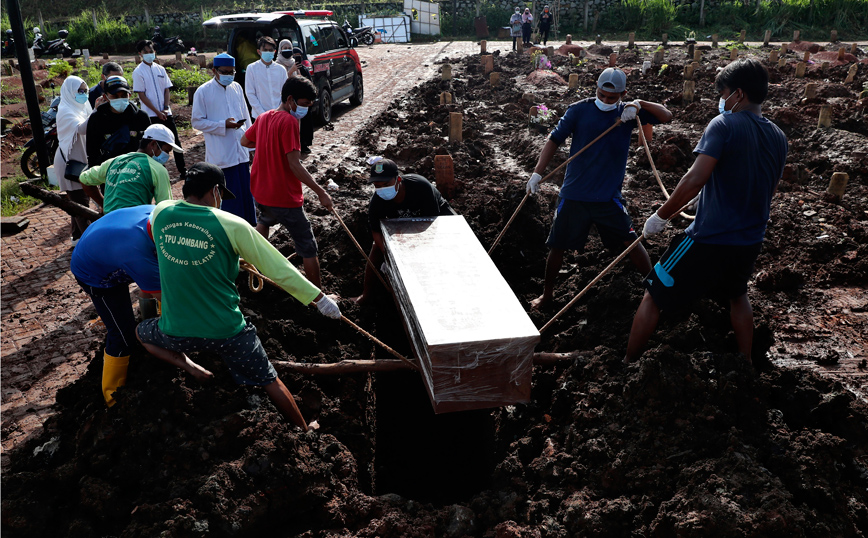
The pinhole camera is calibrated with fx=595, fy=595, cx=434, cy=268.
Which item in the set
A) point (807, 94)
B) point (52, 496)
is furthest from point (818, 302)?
point (807, 94)

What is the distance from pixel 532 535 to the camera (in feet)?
9.05

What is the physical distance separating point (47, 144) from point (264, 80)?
10.9ft

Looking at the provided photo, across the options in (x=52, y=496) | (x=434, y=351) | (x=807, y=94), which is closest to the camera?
(x=52, y=496)

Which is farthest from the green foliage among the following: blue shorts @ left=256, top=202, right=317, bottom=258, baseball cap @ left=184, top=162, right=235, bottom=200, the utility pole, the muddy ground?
baseball cap @ left=184, top=162, right=235, bottom=200

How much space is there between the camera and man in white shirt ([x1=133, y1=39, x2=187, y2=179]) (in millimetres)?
7566

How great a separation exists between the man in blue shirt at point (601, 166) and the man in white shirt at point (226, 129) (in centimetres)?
304

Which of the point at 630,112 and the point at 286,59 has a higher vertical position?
the point at 286,59

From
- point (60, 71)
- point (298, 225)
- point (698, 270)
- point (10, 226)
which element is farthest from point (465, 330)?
point (60, 71)

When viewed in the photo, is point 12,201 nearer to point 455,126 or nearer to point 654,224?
point 455,126

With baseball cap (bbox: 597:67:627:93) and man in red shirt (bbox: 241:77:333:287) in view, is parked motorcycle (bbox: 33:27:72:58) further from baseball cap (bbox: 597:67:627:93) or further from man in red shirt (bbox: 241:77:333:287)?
baseball cap (bbox: 597:67:627:93)

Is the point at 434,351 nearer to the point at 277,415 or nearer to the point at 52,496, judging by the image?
the point at 277,415

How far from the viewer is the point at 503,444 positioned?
3.96 metres

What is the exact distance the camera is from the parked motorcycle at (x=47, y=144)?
8188 millimetres

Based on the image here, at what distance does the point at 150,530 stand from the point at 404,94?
13.2m
